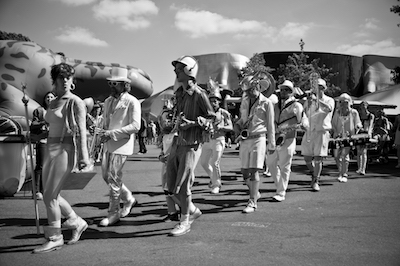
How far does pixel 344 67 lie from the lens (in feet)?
200

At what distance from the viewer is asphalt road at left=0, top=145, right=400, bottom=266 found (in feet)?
13.5

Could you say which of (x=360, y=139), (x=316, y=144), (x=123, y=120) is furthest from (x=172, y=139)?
(x=360, y=139)

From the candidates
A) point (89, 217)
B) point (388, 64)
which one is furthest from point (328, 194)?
point (388, 64)

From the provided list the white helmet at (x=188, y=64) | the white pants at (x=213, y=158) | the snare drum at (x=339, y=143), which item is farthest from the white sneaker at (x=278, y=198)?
the white helmet at (x=188, y=64)

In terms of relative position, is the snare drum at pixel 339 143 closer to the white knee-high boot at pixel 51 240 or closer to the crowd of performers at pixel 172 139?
the crowd of performers at pixel 172 139

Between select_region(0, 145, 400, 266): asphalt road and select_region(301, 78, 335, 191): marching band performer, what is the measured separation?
610 millimetres

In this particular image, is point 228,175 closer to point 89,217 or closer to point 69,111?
point 89,217

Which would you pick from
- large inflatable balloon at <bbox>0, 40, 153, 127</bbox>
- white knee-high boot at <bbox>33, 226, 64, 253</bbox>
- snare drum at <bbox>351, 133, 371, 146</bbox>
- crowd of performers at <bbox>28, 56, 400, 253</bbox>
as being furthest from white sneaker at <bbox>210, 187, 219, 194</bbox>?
large inflatable balloon at <bbox>0, 40, 153, 127</bbox>

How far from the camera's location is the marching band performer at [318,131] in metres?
8.87

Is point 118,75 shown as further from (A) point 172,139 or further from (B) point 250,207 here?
(B) point 250,207

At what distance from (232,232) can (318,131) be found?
184 inches

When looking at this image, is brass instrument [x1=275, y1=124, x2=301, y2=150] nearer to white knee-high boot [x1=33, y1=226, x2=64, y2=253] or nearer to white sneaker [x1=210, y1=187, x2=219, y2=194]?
white sneaker [x1=210, y1=187, x2=219, y2=194]

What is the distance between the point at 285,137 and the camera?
7566 mm

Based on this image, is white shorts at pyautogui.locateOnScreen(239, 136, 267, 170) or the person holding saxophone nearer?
white shorts at pyautogui.locateOnScreen(239, 136, 267, 170)
